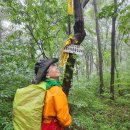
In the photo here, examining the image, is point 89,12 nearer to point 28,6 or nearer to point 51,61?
point 28,6

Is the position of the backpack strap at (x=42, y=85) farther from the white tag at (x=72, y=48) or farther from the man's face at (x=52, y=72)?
the white tag at (x=72, y=48)

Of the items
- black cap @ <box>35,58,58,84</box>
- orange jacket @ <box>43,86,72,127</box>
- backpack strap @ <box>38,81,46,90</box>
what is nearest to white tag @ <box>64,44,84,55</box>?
black cap @ <box>35,58,58,84</box>

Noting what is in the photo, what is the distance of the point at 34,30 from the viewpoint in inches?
313

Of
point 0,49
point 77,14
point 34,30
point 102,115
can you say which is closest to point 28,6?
point 34,30

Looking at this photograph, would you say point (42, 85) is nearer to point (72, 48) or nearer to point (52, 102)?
point (52, 102)

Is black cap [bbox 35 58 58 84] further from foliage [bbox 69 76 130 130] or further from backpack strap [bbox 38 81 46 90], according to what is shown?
foliage [bbox 69 76 130 130]

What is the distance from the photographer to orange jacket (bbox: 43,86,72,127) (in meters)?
3.82

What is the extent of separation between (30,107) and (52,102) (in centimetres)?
35

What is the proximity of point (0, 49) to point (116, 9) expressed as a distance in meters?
3.58

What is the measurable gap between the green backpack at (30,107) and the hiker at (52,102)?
0.08 meters

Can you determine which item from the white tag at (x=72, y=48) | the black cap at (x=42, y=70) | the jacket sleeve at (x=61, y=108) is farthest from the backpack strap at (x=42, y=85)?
the white tag at (x=72, y=48)

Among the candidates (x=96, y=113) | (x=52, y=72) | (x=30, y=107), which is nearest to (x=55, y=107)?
(x=30, y=107)

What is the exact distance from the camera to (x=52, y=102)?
3850 millimetres

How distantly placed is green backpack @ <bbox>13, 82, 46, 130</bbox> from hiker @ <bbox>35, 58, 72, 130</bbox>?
0.08m
